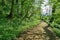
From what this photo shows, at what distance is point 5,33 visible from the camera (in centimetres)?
1112

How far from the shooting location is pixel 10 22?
1391 cm

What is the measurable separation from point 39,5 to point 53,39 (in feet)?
12.8

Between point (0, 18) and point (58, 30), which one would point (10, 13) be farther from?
point (58, 30)

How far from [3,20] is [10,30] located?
232cm

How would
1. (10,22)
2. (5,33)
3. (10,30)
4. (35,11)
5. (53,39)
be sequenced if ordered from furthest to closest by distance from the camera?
1. (35,11)
2. (10,22)
3. (53,39)
4. (10,30)
5. (5,33)

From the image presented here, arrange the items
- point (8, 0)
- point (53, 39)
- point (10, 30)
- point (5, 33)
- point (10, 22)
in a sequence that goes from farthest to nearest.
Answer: point (8, 0), point (10, 22), point (53, 39), point (10, 30), point (5, 33)

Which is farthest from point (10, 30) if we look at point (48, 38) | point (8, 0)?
point (8, 0)

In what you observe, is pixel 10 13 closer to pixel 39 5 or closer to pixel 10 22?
pixel 10 22

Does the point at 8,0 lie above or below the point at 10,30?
above

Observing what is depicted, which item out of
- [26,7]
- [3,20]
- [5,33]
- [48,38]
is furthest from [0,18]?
[48,38]

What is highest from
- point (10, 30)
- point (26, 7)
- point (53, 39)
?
point (26, 7)

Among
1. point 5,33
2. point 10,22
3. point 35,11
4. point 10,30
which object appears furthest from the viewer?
point 35,11

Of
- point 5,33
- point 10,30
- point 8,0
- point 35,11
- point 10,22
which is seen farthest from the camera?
point 8,0

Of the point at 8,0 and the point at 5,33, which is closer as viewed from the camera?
the point at 5,33
